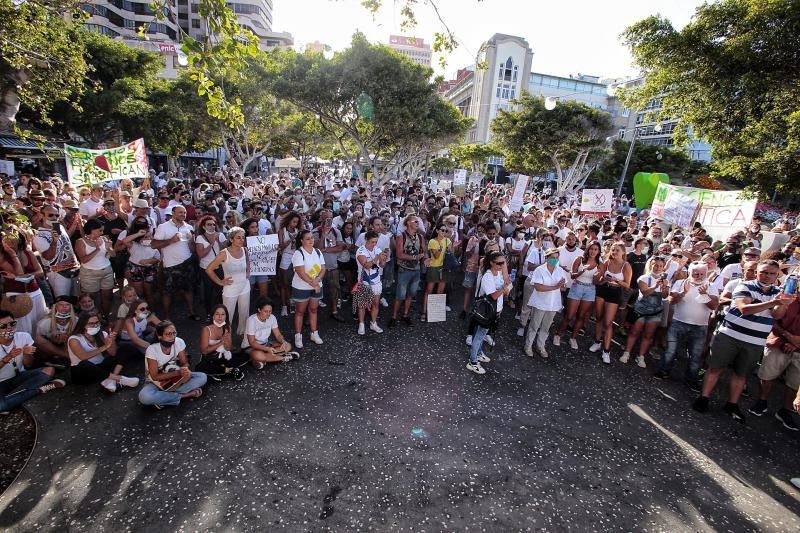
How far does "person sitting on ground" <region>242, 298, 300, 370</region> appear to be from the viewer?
5.36m

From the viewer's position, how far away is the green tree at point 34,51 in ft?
15.0

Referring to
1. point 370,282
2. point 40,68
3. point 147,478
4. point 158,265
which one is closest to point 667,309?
point 370,282

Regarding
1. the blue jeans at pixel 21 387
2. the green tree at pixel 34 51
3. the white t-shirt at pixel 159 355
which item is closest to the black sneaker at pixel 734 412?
the white t-shirt at pixel 159 355

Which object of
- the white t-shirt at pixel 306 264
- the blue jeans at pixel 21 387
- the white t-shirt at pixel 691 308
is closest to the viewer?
the blue jeans at pixel 21 387

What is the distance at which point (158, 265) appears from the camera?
6.42 metres

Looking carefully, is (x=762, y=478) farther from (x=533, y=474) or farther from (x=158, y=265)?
(x=158, y=265)

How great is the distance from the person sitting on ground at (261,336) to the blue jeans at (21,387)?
218 centimetres

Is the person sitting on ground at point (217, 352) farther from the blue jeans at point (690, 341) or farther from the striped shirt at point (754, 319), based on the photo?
the striped shirt at point (754, 319)

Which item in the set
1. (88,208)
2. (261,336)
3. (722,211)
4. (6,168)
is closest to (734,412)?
(722,211)

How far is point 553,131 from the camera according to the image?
2659cm

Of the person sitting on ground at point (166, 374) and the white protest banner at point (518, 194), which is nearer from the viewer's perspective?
the person sitting on ground at point (166, 374)

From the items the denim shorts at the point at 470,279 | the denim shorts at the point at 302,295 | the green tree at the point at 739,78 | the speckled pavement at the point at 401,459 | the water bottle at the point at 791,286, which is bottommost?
the speckled pavement at the point at 401,459

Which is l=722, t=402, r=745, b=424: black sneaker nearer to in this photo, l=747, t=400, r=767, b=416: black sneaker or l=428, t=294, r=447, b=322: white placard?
l=747, t=400, r=767, b=416: black sneaker

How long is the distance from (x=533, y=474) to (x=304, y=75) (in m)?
18.5
